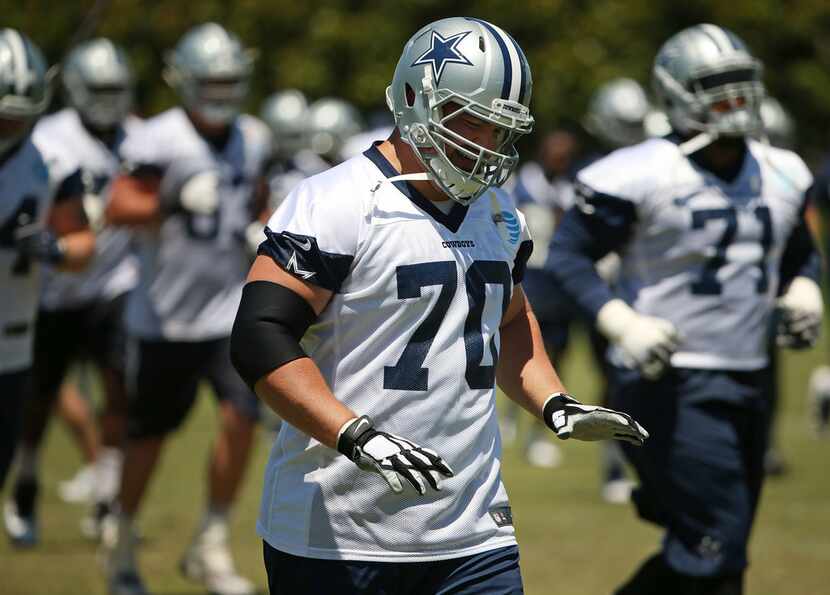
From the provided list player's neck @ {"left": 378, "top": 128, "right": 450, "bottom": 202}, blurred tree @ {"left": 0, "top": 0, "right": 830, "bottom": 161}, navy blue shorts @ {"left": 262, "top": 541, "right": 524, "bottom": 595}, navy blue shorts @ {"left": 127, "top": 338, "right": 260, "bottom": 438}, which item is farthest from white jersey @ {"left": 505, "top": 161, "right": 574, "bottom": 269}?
blurred tree @ {"left": 0, "top": 0, "right": 830, "bottom": 161}

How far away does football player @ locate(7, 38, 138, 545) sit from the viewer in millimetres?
8375

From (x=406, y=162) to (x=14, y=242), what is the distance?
7.03 feet

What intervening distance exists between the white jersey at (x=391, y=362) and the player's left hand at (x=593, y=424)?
197 mm

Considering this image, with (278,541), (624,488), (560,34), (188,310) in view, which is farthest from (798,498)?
(560,34)

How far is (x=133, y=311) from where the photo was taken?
24.4ft

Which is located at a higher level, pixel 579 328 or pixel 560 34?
pixel 560 34

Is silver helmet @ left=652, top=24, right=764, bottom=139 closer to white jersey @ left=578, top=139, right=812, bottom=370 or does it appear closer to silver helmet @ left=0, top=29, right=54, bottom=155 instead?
white jersey @ left=578, top=139, right=812, bottom=370

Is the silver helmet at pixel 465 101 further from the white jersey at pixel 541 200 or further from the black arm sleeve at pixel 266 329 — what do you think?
the white jersey at pixel 541 200

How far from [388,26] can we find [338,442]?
2183 cm

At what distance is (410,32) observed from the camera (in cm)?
2531

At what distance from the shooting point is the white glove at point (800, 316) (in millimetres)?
5398

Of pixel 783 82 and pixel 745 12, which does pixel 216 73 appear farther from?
pixel 783 82

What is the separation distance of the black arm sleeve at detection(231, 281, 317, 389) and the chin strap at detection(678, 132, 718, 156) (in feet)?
6.79

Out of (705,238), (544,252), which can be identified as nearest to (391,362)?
(705,238)
